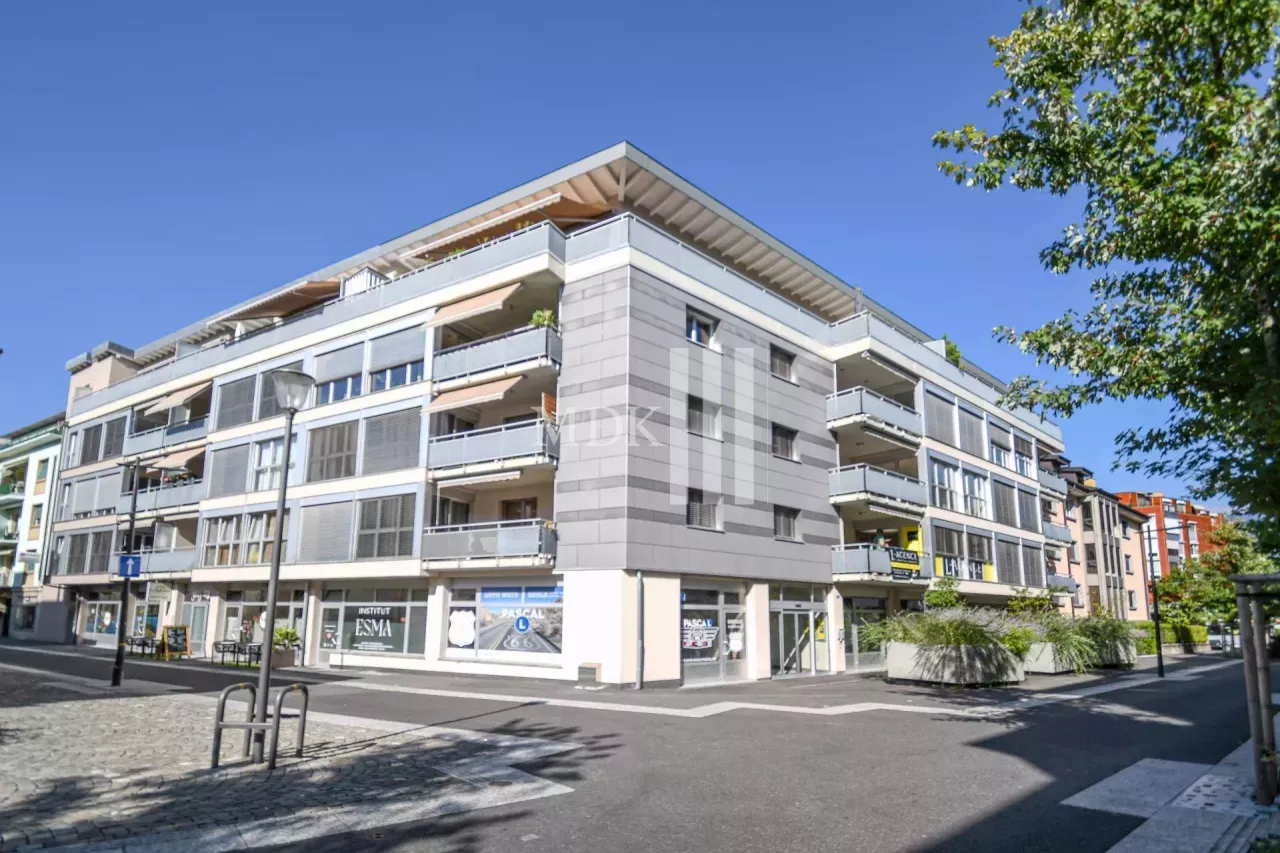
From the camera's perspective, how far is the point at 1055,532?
43062mm

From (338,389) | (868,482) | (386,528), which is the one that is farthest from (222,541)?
(868,482)

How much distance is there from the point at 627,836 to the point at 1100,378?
8.42 meters

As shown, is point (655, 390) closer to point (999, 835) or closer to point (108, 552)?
point (999, 835)

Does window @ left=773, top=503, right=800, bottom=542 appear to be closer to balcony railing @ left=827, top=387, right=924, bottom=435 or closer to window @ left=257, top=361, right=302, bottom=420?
balcony railing @ left=827, top=387, right=924, bottom=435

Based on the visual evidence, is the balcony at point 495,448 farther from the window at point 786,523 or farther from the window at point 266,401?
the window at point 266,401

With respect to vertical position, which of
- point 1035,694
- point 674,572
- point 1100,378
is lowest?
point 1035,694

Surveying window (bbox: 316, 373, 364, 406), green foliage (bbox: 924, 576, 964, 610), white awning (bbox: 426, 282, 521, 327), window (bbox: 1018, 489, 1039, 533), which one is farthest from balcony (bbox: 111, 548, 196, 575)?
window (bbox: 1018, 489, 1039, 533)

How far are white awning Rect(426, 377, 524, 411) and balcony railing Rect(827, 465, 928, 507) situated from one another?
1183 cm

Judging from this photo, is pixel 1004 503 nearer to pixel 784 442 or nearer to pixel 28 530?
pixel 784 442

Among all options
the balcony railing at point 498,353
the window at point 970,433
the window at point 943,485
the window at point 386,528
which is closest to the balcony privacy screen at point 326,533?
the window at point 386,528

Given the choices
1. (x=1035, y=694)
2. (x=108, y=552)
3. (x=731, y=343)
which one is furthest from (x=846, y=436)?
(x=108, y=552)

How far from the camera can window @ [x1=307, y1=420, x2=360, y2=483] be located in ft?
88.2

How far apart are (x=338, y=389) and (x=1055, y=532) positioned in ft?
117

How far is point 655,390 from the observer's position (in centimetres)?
2250
